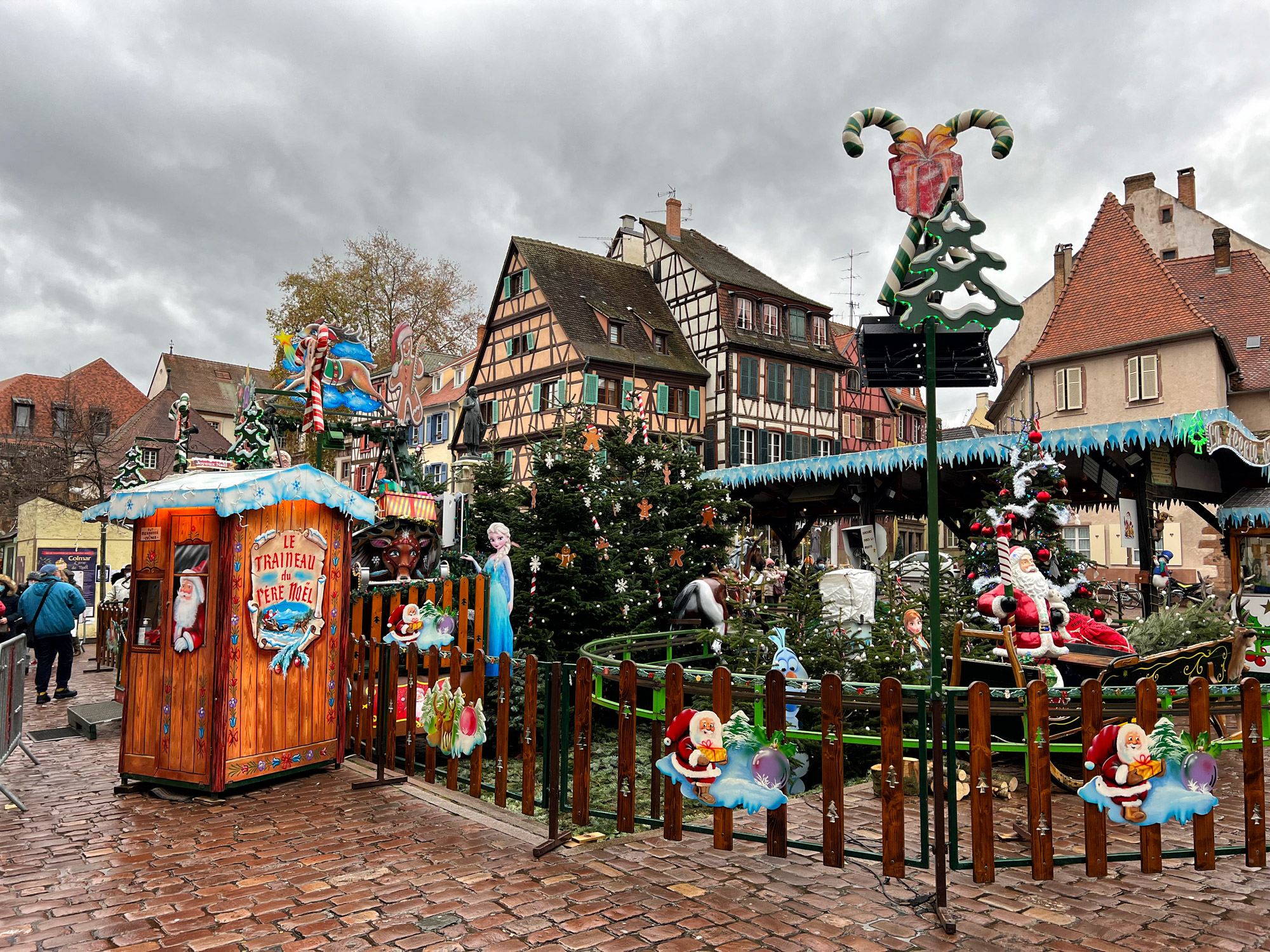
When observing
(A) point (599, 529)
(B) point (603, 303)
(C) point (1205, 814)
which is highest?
(B) point (603, 303)

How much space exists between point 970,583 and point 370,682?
7.64m

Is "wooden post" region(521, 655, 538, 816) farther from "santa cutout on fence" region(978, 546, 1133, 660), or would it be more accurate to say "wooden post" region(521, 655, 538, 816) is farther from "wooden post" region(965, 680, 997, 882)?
"santa cutout on fence" region(978, 546, 1133, 660)

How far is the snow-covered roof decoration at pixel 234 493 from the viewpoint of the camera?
602 centimetres

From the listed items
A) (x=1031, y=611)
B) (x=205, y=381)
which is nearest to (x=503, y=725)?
(x=1031, y=611)

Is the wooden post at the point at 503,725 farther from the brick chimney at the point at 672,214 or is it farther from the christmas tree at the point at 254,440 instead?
the brick chimney at the point at 672,214

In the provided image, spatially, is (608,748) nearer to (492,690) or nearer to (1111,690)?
(492,690)

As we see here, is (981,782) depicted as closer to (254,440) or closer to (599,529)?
(599,529)

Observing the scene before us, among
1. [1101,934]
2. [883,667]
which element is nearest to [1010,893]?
[1101,934]

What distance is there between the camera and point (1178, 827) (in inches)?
213

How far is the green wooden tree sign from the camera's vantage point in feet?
14.0

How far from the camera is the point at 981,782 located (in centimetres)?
397

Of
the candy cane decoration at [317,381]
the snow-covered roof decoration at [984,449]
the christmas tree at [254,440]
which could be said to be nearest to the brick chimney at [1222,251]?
the snow-covered roof decoration at [984,449]

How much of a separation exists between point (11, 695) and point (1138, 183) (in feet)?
139

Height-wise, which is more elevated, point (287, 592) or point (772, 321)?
point (772, 321)
